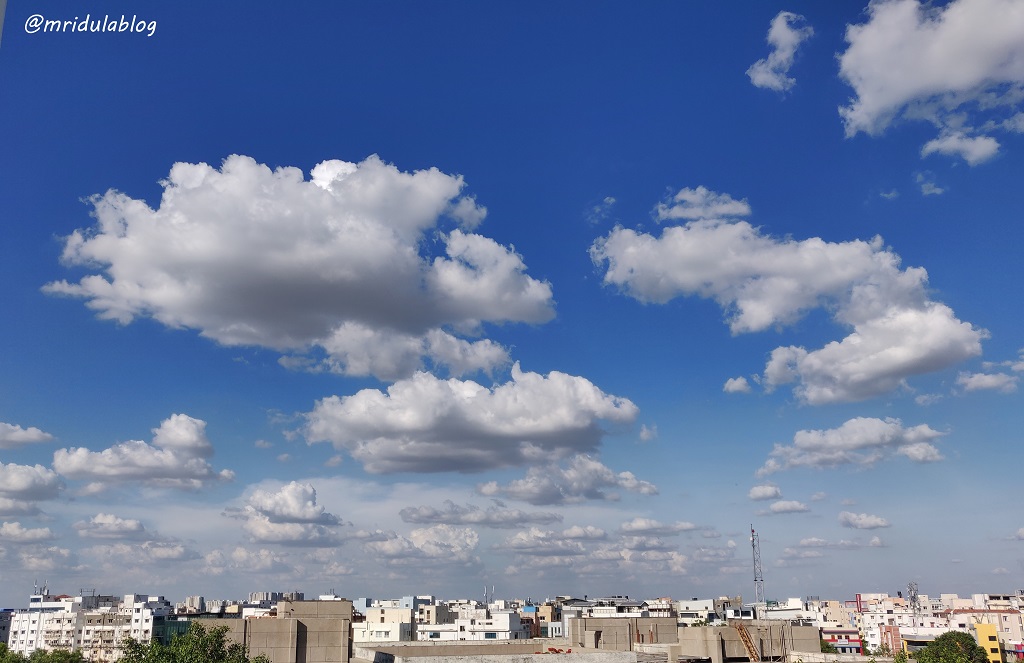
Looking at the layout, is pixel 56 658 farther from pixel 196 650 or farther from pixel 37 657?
pixel 196 650

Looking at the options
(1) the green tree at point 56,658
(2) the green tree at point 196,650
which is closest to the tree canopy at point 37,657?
(1) the green tree at point 56,658

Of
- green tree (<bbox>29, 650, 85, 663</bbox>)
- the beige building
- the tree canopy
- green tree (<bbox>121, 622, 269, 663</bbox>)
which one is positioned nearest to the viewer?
green tree (<bbox>121, 622, 269, 663</bbox>)

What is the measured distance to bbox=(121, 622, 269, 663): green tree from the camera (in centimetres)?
7350

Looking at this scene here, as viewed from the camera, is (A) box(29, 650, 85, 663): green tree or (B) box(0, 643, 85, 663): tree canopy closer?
(B) box(0, 643, 85, 663): tree canopy

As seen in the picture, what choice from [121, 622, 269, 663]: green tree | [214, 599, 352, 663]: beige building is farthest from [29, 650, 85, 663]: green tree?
[214, 599, 352, 663]: beige building

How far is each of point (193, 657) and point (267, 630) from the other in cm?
1568

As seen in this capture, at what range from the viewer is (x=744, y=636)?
313ft

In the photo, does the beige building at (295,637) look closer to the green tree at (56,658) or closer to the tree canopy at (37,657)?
the tree canopy at (37,657)

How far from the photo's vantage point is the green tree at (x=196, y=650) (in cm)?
7350

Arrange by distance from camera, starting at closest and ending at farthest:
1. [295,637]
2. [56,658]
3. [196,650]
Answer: [196,650], [295,637], [56,658]

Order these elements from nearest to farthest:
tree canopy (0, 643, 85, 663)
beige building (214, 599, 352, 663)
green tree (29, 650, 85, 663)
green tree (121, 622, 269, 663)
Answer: green tree (121, 622, 269, 663) < beige building (214, 599, 352, 663) < tree canopy (0, 643, 85, 663) < green tree (29, 650, 85, 663)

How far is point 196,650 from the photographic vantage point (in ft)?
258

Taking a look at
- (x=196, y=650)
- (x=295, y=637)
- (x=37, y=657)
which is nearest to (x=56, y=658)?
(x=37, y=657)

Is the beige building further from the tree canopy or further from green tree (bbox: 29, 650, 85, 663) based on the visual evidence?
green tree (bbox: 29, 650, 85, 663)
